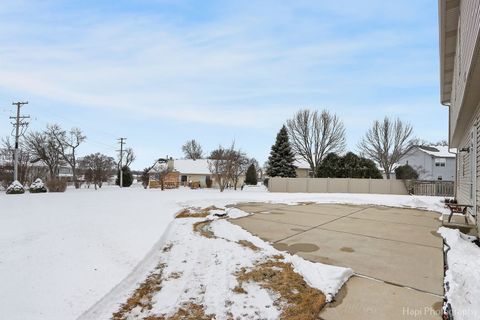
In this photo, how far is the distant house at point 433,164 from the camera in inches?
1428

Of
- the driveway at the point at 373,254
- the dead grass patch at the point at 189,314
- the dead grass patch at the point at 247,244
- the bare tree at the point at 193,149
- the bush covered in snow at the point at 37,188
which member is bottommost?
the bush covered in snow at the point at 37,188

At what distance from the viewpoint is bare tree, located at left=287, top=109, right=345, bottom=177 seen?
33875 millimetres

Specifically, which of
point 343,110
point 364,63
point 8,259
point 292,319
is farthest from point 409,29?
point 343,110

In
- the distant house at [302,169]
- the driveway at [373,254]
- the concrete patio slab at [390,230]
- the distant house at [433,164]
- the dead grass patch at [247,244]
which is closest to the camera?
the driveway at [373,254]

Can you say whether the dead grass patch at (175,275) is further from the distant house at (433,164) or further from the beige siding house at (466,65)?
the distant house at (433,164)

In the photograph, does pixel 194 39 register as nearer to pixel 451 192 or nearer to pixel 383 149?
pixel 451 192

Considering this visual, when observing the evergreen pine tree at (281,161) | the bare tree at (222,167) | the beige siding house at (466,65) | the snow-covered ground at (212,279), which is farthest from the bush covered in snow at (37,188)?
the beige siding house at (466,65)

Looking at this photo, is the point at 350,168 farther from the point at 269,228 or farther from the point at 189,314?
the point at 189,314

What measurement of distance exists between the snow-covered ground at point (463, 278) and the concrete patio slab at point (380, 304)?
178mm

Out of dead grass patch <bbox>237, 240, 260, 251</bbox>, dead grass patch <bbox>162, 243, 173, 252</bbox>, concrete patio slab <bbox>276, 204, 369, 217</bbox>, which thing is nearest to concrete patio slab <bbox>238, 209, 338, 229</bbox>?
concrete patio slab <bbox>276, 204, 369, 217</bbox>

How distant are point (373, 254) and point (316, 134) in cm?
3047

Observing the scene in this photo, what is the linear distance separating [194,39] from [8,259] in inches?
429

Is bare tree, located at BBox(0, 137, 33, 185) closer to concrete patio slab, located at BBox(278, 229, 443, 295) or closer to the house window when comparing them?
concrete patio slab, located at BBox(278, 229, 443, 295)

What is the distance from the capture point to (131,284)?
145 inches
